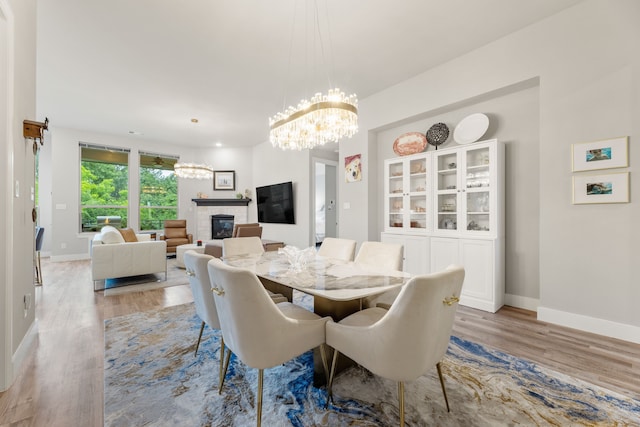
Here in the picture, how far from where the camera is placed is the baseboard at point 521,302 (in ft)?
9.87

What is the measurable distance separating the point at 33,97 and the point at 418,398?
3797mm

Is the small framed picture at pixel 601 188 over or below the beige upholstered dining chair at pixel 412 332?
over

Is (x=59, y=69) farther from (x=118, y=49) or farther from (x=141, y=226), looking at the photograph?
(x=141, y=226)

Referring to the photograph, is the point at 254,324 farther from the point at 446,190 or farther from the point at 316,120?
the point at 446,190

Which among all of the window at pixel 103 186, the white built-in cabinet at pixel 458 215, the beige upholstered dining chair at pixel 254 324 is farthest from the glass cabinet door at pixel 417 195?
the window at pixel 103 186

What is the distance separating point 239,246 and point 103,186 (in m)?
5.88

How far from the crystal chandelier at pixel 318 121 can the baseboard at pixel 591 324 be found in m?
2.63

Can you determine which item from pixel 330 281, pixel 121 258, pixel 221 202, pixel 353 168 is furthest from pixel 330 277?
pixel 221 202

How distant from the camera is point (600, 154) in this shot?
8.05 feet

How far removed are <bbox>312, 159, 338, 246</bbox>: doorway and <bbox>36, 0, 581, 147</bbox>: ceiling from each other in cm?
357

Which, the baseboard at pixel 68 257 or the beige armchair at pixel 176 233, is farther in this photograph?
the beige armchair at pixel 176 233

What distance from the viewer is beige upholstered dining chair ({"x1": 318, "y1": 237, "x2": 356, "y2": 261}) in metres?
2.79

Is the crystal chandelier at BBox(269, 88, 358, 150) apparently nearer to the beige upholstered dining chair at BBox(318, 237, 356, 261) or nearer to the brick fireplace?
the beige upholstered dining chair at BBox(318, 237, 356, 261)

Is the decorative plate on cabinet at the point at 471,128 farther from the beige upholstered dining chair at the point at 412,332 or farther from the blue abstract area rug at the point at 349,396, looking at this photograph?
the beige upholstered dining chair at the point at 412,332
